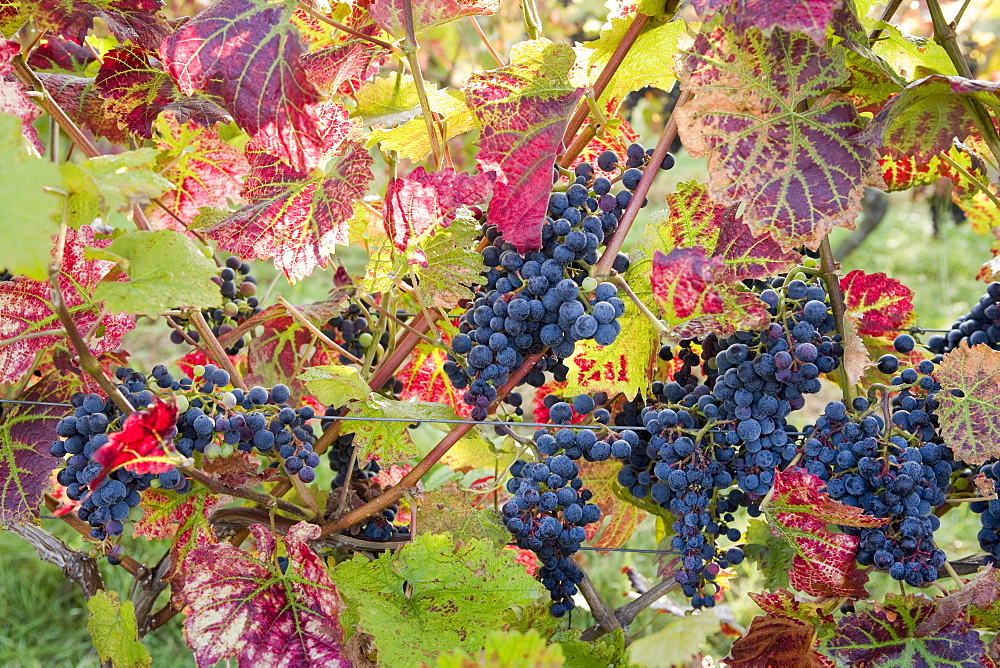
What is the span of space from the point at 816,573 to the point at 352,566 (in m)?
0.54

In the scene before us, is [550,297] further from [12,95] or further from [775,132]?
[12,95]

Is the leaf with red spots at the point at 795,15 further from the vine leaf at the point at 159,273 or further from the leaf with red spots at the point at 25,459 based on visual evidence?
the leaf with red spots at the point at 25,459

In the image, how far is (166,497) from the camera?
104cm

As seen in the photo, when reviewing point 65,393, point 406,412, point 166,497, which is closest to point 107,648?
point 166,497

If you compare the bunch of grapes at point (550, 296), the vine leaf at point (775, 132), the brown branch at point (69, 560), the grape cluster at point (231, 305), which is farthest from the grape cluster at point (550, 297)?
the brown branch at point (69, 560)

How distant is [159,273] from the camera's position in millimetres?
774

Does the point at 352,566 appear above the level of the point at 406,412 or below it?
below

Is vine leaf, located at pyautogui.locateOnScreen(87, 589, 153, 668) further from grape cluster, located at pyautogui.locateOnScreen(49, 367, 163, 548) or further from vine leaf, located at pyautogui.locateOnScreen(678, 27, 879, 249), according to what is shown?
vine leaf, located at pyautogui.locateOnScreen(678, 27, 879, 249)

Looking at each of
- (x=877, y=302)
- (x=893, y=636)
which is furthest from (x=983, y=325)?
(x=893, y=636)

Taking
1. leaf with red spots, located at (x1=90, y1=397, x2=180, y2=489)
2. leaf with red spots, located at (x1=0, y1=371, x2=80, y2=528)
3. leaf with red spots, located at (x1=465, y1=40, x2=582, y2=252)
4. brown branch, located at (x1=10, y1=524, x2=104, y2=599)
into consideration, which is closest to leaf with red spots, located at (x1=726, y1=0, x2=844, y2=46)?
leaf with red spots, located at (x1=465, y1=40, x2=582, y2=252)

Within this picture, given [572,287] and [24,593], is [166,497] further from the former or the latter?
[24,593]

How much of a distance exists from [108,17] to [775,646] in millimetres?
1110

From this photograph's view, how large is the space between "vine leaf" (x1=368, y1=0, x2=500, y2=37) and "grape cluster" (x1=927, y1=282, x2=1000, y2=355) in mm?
740

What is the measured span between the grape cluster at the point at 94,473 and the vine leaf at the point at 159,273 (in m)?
0.15
